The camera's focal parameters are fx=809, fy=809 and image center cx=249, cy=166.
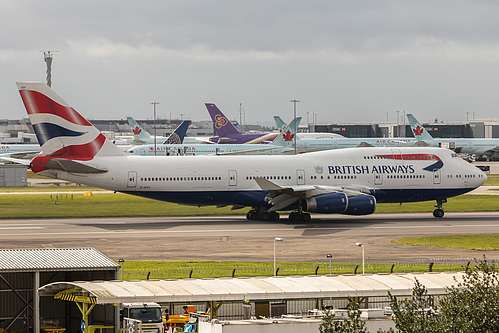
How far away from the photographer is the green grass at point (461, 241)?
1830 inches

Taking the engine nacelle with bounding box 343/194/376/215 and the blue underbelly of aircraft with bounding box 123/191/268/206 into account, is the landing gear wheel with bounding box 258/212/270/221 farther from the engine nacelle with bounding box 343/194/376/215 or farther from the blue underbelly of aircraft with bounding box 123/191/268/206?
the engine nacelle with bounding box 343/194/376/215

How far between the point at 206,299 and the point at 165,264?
16678 millimetres

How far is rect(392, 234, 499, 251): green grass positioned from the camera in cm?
4649

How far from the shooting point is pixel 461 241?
48.8 meters

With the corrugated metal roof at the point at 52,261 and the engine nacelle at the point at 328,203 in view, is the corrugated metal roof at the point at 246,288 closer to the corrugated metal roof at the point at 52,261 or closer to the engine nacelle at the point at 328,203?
the corrugated metal roof at the point at 52,261

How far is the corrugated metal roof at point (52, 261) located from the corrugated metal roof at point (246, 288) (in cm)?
128

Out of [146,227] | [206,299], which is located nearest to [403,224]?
[146,227]

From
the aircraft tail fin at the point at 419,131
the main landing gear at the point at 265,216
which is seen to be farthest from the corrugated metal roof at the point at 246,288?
the aircraft tail fin at the point at 419,131

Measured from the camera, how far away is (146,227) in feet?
186

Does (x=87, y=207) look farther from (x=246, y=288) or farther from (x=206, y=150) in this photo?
(x=206, y=150)

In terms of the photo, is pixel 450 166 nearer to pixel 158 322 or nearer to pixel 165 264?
pixel 165 264

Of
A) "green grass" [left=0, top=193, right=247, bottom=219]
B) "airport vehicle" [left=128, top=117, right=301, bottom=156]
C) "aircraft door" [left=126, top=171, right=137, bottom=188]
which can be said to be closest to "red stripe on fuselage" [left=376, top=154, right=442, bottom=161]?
"green grass" [left=0, top=193, right=247, bottom=219]

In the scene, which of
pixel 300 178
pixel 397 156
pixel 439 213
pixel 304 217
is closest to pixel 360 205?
pixel 304 217

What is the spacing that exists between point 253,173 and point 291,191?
358cm
